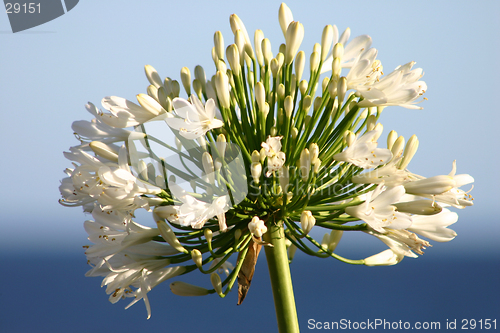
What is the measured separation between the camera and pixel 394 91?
1274mm

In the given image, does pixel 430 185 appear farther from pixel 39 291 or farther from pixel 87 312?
pixel 39 291

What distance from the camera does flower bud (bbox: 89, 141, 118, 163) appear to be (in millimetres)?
1266

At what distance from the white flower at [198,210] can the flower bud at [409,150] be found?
62 centimetres

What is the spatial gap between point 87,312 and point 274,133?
11204 mm

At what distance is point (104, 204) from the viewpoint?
117cm

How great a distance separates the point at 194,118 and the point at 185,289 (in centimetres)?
57

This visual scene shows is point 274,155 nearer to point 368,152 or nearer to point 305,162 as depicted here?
point 305,162

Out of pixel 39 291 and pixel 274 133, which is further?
pixel 39 291

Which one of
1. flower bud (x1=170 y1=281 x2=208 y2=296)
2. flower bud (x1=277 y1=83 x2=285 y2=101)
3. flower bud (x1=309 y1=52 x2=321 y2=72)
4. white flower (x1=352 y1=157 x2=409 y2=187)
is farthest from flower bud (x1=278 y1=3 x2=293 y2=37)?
flower bud (x1=170 y1=281 x2=208 y2=296)

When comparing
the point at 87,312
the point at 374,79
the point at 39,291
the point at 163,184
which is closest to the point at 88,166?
the point at 163,184

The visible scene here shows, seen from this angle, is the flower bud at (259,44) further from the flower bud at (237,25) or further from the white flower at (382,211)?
the white flower at (382,211)

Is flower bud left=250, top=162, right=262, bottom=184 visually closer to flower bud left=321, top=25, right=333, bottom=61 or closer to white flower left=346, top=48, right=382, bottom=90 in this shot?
white flower left=346, top=48, right=382, bottom=90

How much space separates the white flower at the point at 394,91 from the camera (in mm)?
1239

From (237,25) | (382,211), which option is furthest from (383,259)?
(237,25)
